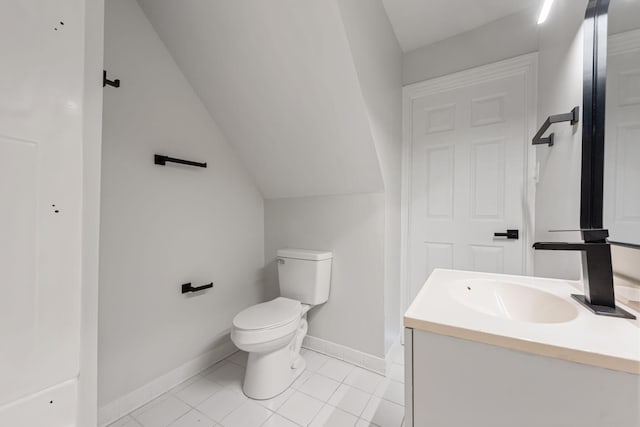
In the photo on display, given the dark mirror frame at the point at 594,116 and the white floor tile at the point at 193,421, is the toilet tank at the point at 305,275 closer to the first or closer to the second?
the white floor tile at the point at 193,421

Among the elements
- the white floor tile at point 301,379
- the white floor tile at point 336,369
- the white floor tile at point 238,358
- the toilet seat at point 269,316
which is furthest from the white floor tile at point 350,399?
the white floor tile at point 238,358

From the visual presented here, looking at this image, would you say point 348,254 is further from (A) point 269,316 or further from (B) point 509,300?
(B) point 509,300

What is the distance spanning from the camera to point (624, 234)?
2.55 ft

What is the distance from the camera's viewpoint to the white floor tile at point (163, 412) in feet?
4.16

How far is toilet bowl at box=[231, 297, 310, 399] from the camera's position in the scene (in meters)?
1.39

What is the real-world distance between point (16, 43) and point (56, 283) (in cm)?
63

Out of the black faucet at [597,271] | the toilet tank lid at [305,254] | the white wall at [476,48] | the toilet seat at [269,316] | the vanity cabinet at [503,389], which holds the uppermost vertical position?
the white wall at [476,48]

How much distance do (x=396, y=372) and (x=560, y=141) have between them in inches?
64.4

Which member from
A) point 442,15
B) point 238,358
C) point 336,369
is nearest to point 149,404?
point 238,358

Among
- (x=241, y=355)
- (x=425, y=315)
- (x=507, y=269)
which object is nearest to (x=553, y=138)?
(x=507, y=269)

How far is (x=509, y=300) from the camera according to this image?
959 millimetres

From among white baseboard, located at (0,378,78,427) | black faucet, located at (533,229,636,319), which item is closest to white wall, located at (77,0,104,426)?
white baseboard, located at (0,378,78,427)

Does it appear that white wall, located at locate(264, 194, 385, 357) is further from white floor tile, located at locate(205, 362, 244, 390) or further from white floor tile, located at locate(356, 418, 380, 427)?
white floor tile, located at locate(205, 362, 244, 390)

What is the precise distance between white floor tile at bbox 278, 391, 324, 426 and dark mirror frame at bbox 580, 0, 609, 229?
58.0 inches
